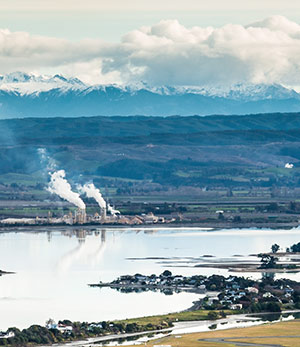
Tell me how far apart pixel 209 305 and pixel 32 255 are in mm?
30251

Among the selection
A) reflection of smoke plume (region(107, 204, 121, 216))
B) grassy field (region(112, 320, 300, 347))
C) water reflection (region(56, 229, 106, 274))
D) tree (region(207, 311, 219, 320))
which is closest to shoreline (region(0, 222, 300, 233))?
reflection of smoke plume (region(107, 204, 121, 216))

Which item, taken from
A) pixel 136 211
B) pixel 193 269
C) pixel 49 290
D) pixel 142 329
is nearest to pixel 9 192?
pixel 136 211

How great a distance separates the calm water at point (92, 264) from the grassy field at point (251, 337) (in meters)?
6.54

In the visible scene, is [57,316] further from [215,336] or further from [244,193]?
[244,193]

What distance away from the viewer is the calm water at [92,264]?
213 feet

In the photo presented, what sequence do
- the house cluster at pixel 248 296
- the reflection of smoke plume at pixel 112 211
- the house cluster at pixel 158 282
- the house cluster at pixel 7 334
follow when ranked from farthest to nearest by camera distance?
→ 1. the reflection of smoke plume at pixel 112 211
2. the house cluster at pixel 158 282
3. the house cluster at pixel 248 296
4. the house cluster at pixel 7 334

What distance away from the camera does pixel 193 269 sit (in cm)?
8512

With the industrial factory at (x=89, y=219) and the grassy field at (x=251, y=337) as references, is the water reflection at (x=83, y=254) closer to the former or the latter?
the industrial factory at (x=89, y=219)

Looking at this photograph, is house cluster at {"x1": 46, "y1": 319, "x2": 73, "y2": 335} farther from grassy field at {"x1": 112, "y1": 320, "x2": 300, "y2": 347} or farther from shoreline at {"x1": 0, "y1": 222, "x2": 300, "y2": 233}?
shoreline at {"x1": 0, "y1": 222, "x2": 300, "y2": 233}

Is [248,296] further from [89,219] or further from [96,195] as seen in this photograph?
[96,195]

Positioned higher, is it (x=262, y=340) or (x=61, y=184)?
(x=61, y=184)

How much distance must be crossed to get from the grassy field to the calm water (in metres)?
6.54

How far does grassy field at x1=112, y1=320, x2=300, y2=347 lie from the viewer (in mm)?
55062

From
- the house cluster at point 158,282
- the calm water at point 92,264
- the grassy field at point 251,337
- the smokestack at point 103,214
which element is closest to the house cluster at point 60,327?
the calm water at point 92,264
